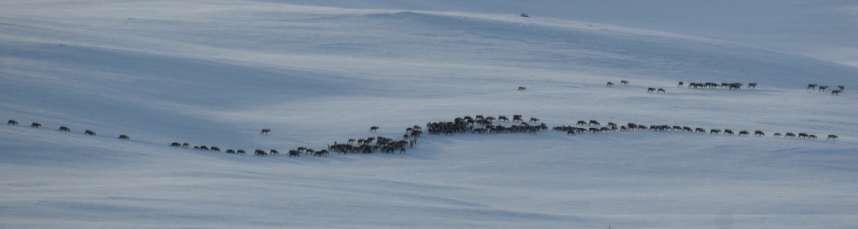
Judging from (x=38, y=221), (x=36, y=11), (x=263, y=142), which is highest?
(x=36, y=11)

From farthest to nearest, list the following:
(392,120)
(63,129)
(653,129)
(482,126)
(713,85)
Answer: (713,85), (392,120), (482,126), (653,129), (63,129)

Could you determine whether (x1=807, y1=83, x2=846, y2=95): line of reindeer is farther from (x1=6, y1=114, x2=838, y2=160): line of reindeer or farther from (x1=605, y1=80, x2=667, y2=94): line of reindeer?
(x1=6, y1=114, x2=838, y2=160): line of reindeer

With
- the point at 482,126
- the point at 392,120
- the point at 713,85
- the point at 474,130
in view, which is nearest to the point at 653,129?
the point at 482,126

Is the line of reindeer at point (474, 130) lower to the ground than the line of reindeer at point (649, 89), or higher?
lower

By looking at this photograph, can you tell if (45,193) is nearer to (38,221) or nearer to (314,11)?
(38,221)

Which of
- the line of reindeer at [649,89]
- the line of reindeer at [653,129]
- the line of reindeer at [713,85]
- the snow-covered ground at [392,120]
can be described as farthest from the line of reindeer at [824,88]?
the line of reindeer at [653,129]

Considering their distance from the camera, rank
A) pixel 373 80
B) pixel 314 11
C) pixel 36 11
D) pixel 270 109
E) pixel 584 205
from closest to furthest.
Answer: pixel 584 205, pixel 270 109, pixel 373 80, pixel 36 11, pixel 314 11

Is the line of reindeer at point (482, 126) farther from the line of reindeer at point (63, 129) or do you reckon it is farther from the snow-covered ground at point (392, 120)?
the line of reindeer at point (63, 129)

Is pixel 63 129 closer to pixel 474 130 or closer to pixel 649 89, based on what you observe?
pixel 474 130

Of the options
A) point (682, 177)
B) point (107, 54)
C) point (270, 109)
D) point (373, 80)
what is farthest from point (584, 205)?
point (107, 54)
